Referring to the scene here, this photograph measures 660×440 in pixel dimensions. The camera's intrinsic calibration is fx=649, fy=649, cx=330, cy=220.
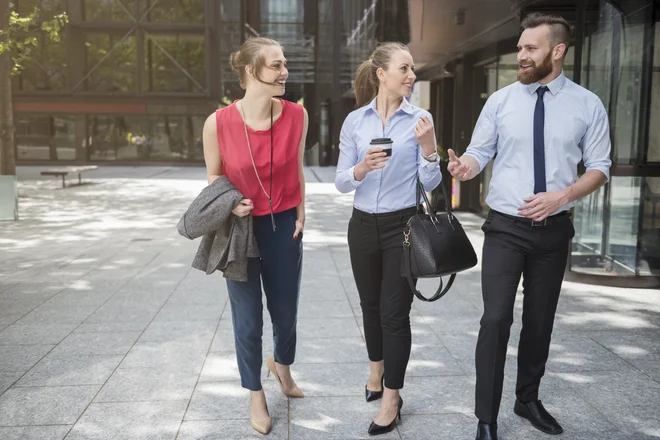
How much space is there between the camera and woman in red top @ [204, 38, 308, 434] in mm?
3391

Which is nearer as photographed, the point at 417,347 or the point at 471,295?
the point at 417,347

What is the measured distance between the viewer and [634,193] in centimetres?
711

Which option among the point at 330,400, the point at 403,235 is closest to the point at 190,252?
the point at 330,400

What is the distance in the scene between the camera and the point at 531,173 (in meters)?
3.26

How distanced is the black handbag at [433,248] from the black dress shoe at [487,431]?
0.72 m

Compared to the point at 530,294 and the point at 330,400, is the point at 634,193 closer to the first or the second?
the point at 530,294

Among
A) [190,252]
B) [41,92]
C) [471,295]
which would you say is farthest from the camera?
[41,92]

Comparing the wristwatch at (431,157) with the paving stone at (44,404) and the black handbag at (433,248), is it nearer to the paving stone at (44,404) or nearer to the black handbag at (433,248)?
the black handbag at (433,248)

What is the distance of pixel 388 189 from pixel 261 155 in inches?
27.3

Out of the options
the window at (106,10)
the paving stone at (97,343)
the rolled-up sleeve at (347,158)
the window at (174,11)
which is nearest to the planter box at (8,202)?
the paving stone at (97,343)

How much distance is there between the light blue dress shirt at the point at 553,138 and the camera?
10.6ft

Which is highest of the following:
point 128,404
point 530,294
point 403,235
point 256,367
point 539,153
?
point 539,153

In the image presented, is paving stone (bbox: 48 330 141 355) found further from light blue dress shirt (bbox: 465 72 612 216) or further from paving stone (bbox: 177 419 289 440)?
light blue dress shirt (bbox: 465 72 612 216)

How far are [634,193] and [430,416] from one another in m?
4.60
